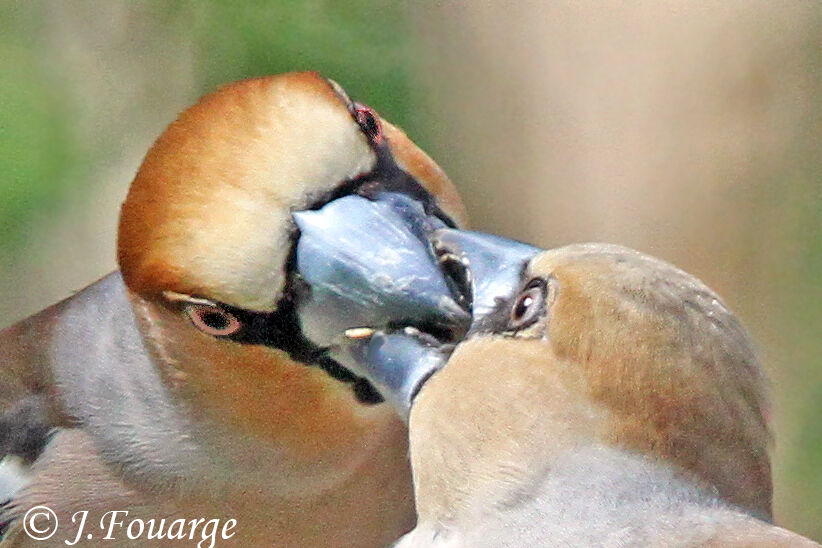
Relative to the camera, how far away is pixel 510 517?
785mm

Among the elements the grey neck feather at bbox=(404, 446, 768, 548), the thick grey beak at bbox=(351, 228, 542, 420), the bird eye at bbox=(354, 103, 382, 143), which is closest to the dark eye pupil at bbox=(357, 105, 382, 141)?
the bird eye at bbox=(354, 103, 382, 143)

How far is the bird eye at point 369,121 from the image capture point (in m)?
0.98

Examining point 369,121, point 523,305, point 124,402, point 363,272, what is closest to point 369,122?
point 369,121

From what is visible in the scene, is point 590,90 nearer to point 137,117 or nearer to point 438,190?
point 438,190

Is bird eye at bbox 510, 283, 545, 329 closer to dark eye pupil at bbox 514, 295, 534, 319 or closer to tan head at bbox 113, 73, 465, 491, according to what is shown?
dark eye pupil at bbox 514, 295, 534, 319

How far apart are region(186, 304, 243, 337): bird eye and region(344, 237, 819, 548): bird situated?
0.23m

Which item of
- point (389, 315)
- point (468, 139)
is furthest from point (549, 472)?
point (468, 139)

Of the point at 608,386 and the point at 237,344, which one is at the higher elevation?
the point at 608,386

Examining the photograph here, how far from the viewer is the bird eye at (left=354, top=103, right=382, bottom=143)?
3.23 feet

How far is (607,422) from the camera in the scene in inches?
30.2

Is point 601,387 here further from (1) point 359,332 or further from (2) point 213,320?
(2) point 213,320

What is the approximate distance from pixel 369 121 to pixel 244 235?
0.18 meters

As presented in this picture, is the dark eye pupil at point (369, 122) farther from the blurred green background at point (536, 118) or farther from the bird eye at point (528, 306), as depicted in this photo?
the bird eye at point (528, 306)

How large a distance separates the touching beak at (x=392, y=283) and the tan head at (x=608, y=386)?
0.20ft
